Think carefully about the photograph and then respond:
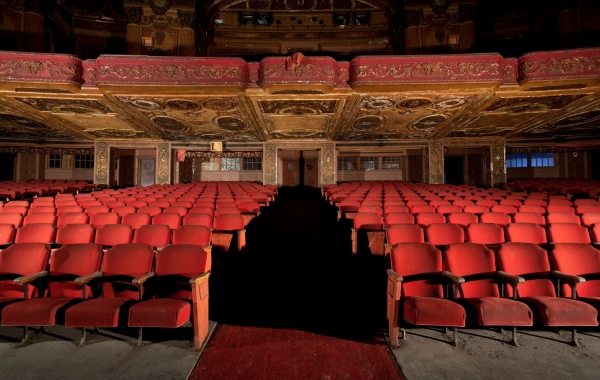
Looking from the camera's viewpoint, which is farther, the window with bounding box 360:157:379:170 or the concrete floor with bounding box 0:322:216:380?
the window with bounding box 360:157:379:170

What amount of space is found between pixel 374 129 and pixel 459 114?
286 cm

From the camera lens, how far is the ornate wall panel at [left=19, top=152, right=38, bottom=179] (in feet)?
46.3

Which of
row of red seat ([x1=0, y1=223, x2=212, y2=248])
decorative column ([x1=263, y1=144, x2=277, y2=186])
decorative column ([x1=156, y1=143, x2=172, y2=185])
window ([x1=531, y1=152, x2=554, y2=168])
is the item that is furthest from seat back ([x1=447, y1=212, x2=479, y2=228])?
window ([x1=531, y1=152, x2=554, y2=168])

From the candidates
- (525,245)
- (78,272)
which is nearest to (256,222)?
(78,272)

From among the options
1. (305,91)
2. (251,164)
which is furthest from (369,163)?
(305,91)

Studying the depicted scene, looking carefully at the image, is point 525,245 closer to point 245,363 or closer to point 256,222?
point 245,363

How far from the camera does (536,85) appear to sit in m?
6.59

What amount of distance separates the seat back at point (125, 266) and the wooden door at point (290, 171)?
550 inches

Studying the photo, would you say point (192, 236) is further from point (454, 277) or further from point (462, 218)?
point (462, 218)

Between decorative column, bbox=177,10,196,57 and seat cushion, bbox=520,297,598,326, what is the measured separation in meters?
12.1

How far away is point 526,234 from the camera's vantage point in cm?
327

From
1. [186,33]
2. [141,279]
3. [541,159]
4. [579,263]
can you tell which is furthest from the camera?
[541,159]

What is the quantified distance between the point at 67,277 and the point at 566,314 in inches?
144

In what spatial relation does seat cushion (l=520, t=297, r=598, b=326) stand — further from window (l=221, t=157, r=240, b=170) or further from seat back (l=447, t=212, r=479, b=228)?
window (l=221, t=157, r=240, b=170)
